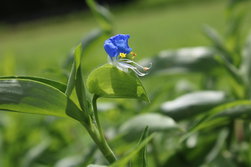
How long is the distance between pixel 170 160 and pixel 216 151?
0.08 m

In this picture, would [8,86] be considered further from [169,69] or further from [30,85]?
[169,69]

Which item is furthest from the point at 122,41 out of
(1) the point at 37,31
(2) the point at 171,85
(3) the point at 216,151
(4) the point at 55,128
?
(1) the point at 37,31

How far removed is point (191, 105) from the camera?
0.76m

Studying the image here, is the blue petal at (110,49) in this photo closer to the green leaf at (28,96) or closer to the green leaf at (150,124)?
the green leaf at (28,96)

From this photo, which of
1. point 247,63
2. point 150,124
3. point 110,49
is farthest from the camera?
point 247,63

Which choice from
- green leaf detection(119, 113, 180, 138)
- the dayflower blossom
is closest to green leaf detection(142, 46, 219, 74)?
green leaf detection(119, 113, 180, 138)

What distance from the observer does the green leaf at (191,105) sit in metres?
0.76

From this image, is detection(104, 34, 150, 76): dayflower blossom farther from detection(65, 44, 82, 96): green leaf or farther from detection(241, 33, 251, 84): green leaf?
detection(241, 33, 251, 84): green leaf

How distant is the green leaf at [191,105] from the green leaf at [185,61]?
0.24 feet

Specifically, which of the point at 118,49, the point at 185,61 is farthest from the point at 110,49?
the point at 185,61

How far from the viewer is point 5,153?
1085mm

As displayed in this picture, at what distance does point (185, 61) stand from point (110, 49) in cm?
41

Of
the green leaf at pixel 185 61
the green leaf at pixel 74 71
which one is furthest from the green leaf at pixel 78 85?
the green leaf at pixel 185 61

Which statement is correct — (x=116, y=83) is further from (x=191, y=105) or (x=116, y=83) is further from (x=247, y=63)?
(x=247, y=63)
